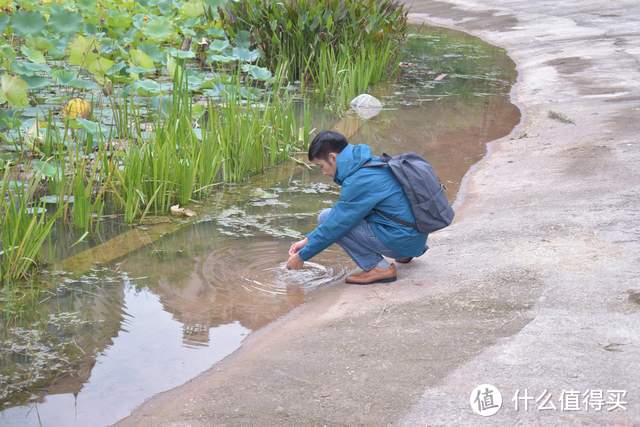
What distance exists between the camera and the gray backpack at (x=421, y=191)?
418cm

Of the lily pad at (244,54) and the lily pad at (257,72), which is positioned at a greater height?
the lily pad at (244,54)

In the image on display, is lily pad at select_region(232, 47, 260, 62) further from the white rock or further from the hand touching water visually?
the hand touching water

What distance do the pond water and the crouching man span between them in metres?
Answer: 0.37

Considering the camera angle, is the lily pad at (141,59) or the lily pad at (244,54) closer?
the lily pad at (141,59)

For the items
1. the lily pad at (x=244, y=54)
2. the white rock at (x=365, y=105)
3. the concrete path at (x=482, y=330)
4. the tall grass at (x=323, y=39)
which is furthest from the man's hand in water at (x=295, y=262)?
the white rock at (x=365, y=105)

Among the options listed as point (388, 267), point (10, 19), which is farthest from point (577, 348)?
point (10, 19)

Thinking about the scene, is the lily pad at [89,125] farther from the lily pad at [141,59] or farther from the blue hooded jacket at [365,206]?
the blue hooded jacket at [365,206]

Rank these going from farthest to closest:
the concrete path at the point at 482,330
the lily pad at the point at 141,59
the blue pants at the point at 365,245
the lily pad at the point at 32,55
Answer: the lily pad at the point at 141,59
the lily pad at the point at 32,55
the blue pants at the point at 365,245
the concrete path at the point at 482,330

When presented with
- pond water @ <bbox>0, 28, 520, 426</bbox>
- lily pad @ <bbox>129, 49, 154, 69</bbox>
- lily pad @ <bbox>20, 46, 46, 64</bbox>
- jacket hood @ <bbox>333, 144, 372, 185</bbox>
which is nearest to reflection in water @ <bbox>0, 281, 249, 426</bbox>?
pond water @ <bbox>0, 28, 520, 426</bbox>

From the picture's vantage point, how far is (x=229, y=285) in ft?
15.2

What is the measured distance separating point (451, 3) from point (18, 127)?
14.8 metres

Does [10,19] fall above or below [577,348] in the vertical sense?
above

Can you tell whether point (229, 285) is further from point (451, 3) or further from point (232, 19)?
point (451, 3)

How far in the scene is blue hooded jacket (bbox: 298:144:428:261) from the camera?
4.23m
